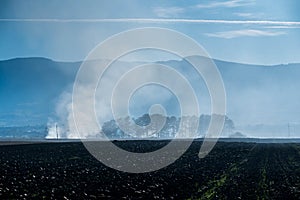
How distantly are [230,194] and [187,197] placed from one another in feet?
9.86

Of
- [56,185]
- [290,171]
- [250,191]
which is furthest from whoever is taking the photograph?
[290,171]

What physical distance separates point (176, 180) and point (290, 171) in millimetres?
13879

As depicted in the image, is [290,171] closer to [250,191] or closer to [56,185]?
[250,191]

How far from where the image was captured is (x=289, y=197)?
30.9 meters

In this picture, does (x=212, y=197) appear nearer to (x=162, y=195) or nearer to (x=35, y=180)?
(x=162, y=195)

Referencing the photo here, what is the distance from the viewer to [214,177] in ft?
134

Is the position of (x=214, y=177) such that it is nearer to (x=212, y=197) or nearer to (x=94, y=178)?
(x=94, y=178)

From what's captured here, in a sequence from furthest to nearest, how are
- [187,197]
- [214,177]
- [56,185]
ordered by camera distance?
[214,177]
[56,185]
[187,197]

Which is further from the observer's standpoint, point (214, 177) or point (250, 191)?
point (214, 177)

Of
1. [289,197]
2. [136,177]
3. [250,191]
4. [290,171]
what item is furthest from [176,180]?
[290,171]

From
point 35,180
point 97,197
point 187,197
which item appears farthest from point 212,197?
point 35,180

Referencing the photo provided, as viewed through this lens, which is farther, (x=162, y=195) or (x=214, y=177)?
(x=214, y=177)

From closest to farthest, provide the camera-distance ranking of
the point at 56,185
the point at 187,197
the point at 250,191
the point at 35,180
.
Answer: the point at 187,197 < the point at 250,191 < the point at 56,185 < the point at 35,180

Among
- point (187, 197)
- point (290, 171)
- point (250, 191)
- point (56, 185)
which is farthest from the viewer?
point (290, 171)
